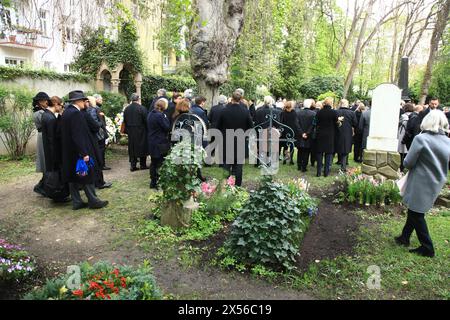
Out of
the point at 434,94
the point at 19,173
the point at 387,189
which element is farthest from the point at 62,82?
the point at 434,94

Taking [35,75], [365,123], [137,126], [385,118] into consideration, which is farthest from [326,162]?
[35,75]

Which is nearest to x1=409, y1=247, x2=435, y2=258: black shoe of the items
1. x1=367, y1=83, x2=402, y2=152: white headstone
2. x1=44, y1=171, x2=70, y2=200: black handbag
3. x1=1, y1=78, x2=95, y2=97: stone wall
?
x1=367, y1=83, x2=402, y2=152: white headstone

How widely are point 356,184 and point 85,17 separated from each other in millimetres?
5858

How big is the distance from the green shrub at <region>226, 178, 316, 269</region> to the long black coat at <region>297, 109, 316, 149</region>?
5468mm

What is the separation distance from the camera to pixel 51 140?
6523mm

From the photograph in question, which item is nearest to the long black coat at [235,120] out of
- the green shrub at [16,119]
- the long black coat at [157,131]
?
the long black coat at [157,131]

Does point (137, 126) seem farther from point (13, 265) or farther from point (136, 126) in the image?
point (13, 265)

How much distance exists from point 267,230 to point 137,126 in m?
6.00

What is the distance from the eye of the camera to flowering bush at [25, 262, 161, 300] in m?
3.03

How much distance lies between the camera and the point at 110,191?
25.7 feet

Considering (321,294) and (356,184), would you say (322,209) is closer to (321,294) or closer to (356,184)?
(356,184)

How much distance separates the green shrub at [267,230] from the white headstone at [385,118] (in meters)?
4.11

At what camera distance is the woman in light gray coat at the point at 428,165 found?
473 centimetres

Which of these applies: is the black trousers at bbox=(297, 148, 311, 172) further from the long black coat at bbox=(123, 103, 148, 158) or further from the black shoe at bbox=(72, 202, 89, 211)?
the black shoe at bbox=(72, 202, 89, 211)
